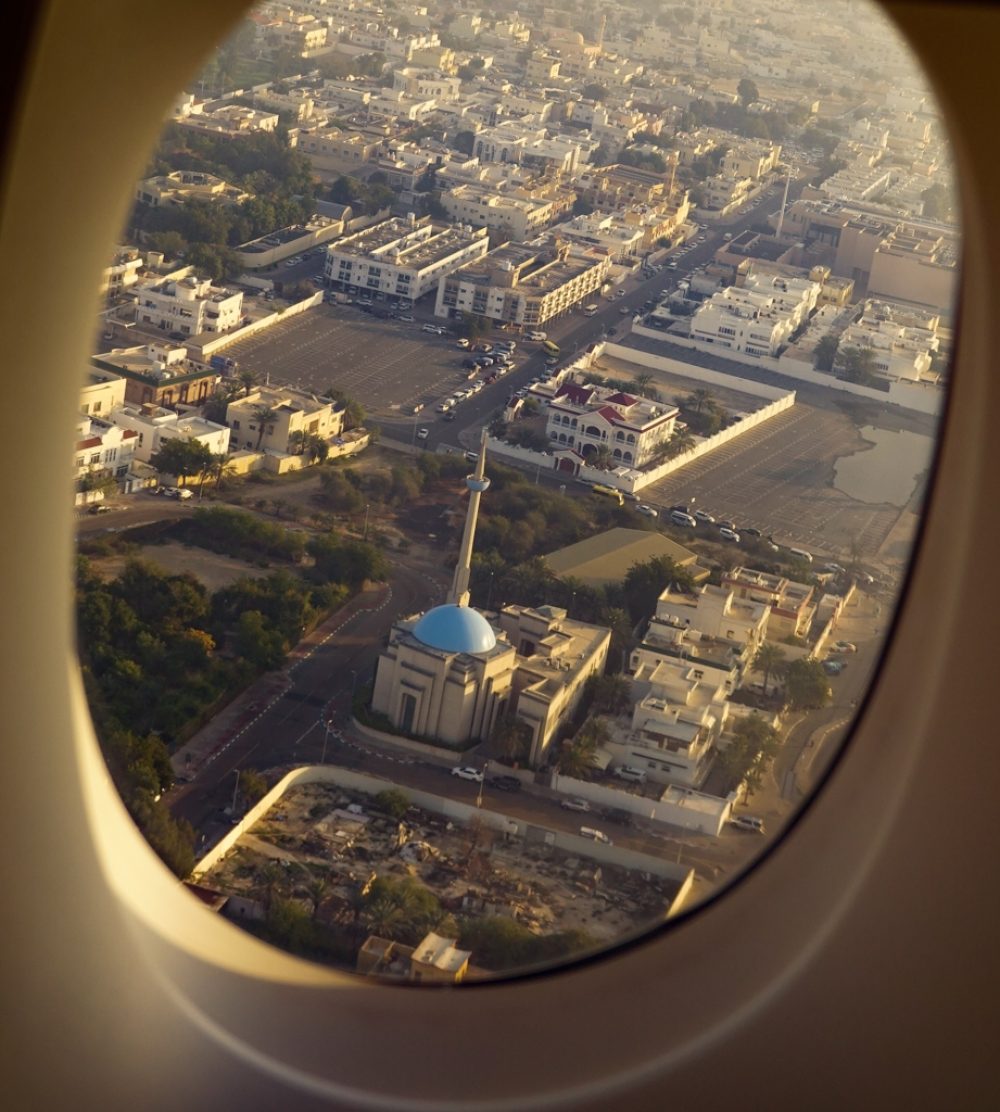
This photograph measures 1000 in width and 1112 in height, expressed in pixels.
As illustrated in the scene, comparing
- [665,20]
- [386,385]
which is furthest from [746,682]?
[665,20]

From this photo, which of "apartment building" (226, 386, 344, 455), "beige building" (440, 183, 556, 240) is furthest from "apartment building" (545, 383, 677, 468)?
"beige building" (440, 183, 556, 240)

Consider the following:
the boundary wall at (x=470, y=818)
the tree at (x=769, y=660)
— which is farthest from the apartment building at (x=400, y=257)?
the boundary wall at (x=470, y=818)

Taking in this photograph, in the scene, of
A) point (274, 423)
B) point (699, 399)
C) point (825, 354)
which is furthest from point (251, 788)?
point (825, 354)

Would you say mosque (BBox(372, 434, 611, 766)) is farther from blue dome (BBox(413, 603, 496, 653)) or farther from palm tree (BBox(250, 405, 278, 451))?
palm tree (BBox(250, 405, 278, 451))

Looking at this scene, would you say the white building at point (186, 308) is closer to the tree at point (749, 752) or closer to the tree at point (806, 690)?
the tree at point (806, 690)

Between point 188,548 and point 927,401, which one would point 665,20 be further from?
point 188,548
